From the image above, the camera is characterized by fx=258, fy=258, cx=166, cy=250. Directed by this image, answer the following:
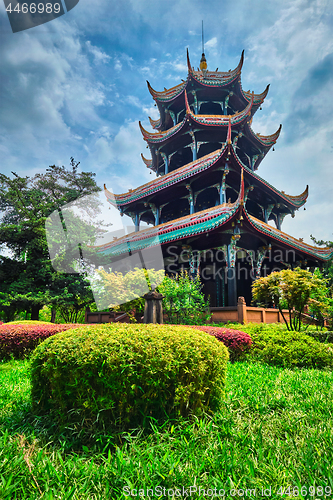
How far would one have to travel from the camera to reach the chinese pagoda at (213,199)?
538 inches

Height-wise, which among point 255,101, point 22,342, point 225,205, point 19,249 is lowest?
point 22,342

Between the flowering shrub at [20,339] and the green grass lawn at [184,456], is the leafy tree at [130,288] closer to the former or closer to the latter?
the flowering shrub at [20,339]

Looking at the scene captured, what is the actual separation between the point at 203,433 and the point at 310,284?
7124 millimetres

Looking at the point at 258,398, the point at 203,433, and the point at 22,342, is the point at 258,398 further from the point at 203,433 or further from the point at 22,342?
the point at 22,342

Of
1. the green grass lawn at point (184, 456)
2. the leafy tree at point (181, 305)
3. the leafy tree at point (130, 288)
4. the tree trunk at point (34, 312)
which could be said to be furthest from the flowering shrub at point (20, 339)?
the tree trunk at point (34, 312)

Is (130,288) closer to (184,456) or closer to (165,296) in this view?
(165,296)

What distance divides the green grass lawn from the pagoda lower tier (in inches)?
391

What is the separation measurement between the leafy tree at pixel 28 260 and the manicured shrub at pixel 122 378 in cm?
1110

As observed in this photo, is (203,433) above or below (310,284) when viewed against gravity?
below

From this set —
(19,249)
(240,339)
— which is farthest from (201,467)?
(19,249)

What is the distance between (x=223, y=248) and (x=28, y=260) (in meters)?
10.4

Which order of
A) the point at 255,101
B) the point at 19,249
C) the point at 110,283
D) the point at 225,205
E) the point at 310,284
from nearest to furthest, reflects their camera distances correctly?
1. the point at 310,284
2. the point at 110,283
3. the point at 225,205
4. the point at 19,249
5. the point at 255,101

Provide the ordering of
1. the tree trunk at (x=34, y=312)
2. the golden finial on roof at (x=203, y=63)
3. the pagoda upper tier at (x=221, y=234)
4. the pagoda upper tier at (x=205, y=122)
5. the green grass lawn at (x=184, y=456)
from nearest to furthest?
the green grass lawn at (x=184, y=456) → the pagoda upper tier at (x=221, y=234) → the tree trunk at (x=34, y=312) → the pagoda upper tier at (x=205, y=122) → the golden finial on roof at (x=203, y=63)

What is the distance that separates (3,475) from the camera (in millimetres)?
1909
